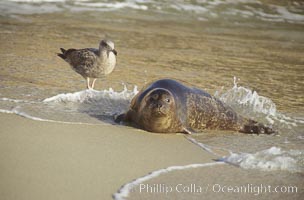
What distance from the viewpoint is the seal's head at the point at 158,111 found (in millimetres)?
5375

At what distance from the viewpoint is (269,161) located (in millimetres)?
4387

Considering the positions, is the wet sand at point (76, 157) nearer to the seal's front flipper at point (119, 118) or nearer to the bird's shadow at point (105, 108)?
the seal's front flipper at point (119, 118)

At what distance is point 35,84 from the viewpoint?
7168mm

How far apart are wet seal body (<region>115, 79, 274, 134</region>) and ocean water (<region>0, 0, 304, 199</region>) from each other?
0.58ft

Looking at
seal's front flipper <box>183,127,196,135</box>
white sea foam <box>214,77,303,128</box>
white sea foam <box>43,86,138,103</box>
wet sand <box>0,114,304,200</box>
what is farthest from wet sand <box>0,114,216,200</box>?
white sea foam <box>214,77,303,128</box>

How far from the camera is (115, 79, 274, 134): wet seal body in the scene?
5406mm

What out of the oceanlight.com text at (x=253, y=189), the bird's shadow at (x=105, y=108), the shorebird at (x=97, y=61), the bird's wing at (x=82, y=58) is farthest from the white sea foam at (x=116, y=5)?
the oceanlight.com text at (x=253, y=189)

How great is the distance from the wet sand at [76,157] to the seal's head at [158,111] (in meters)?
0.12

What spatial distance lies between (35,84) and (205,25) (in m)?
10.1

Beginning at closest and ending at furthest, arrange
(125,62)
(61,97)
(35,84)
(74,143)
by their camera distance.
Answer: (74,143)
(61,97)
(35,84)
(125,62)

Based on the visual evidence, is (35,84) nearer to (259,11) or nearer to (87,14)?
(87,14)

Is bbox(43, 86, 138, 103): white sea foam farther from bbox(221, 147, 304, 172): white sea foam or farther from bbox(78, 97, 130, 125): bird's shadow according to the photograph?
bbox(221, 147, 304, 172): white sea foam

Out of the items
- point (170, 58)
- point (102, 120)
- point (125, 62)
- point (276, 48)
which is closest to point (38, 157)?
point (102, 120)

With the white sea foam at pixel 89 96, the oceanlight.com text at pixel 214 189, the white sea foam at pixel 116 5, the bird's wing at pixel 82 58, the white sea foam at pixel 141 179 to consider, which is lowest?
the white sea foam at pixel 89 96
